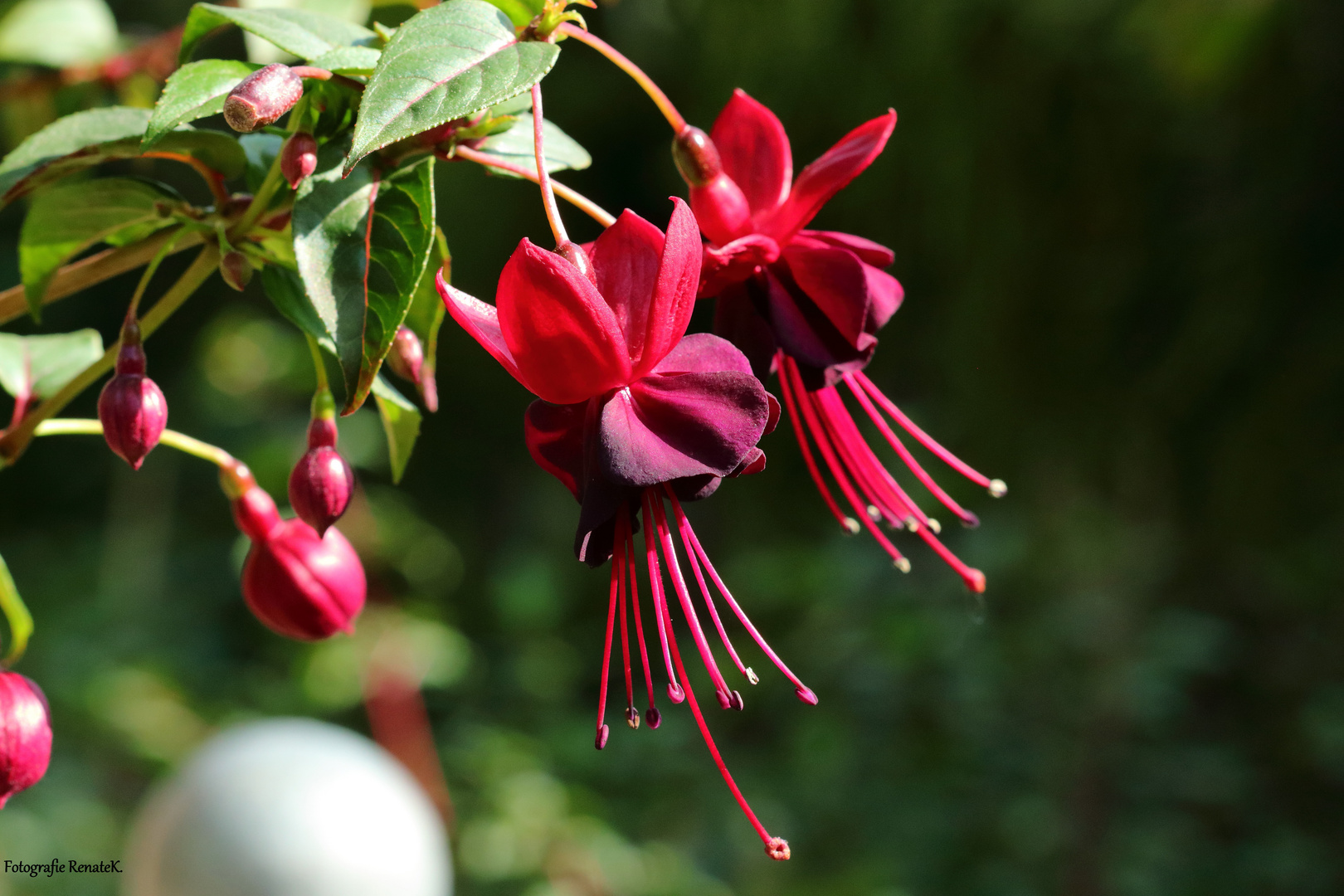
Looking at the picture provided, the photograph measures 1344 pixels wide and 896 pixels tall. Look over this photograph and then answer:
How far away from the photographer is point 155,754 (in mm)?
1473

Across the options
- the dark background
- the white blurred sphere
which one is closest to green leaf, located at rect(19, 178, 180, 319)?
the white blurred sphere

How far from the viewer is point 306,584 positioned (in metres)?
0.40

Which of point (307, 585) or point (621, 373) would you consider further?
point (307, 585)

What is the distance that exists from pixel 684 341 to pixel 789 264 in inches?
2.4

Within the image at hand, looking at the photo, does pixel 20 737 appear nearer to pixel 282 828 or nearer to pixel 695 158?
pixel 695 158

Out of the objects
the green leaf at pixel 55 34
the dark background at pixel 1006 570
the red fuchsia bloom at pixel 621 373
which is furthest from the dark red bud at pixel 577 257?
the dark background at pixel 1006 570

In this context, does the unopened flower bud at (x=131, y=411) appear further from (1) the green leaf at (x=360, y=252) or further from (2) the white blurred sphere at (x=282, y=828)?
(2) the white blurred sphere at (x=282, y=828)

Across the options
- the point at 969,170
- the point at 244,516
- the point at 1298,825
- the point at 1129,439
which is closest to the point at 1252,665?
the point at 1298,825

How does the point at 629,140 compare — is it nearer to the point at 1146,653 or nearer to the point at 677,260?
the point at 1146,653

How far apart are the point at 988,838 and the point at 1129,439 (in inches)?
25.0

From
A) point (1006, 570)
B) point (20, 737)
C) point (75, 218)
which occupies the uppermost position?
point (75, 218)

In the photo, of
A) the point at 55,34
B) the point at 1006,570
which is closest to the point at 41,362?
the point at 55,34

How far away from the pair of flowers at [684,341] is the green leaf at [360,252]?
20 mm

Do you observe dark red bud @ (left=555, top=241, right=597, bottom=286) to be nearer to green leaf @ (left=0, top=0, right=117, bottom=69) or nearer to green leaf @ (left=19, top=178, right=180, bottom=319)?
green leaf @ (left=19, top=178, right=180, bottom=319)
